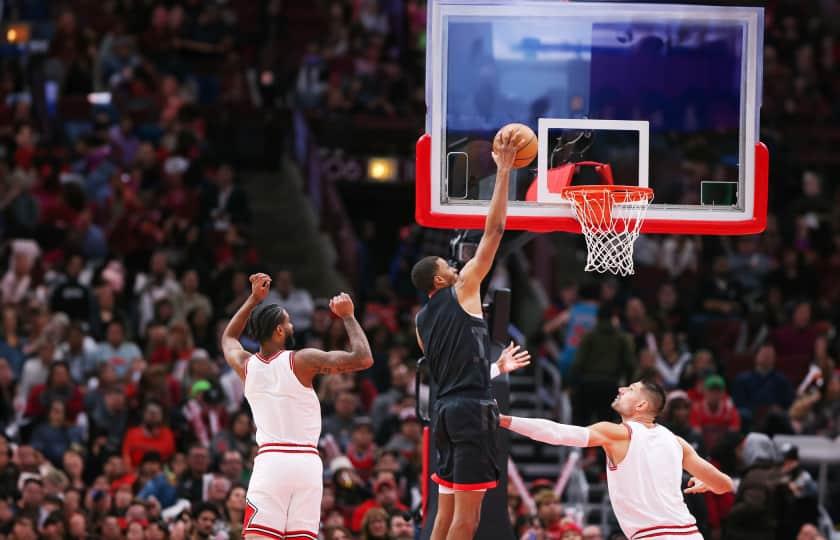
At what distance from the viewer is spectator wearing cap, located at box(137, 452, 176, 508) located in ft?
44.9

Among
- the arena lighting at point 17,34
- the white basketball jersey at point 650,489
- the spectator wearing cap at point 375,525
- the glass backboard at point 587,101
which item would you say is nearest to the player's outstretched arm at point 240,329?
the glass backboard at point 587,101

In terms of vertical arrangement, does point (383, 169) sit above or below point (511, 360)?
above

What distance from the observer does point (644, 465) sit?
9.14 metres

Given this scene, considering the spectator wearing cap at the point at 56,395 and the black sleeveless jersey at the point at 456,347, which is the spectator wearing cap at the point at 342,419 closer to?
the spectator wearing cap at the point at 56,395

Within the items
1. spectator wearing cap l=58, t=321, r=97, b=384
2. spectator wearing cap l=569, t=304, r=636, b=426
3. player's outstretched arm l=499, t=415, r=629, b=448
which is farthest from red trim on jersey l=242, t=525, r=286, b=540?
spectator wearing cap l=58, t=321, r=97, b=384

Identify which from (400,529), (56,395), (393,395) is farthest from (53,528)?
(393,395)

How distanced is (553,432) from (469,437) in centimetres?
49

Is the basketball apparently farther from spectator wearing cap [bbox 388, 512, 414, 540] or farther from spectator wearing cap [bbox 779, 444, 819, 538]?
spectator wearing cap [bbox 779, 444, 819, 538]

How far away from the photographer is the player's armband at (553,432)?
9.20 metres

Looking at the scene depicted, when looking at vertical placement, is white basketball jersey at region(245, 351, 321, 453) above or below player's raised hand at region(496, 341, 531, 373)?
below

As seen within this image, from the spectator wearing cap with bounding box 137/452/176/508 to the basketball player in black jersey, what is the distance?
193 inches

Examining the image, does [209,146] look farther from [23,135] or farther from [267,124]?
[23,135]

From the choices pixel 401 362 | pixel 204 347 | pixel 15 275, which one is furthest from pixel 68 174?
pixel 401 362

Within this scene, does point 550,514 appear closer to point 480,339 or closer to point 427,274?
point 480,339
